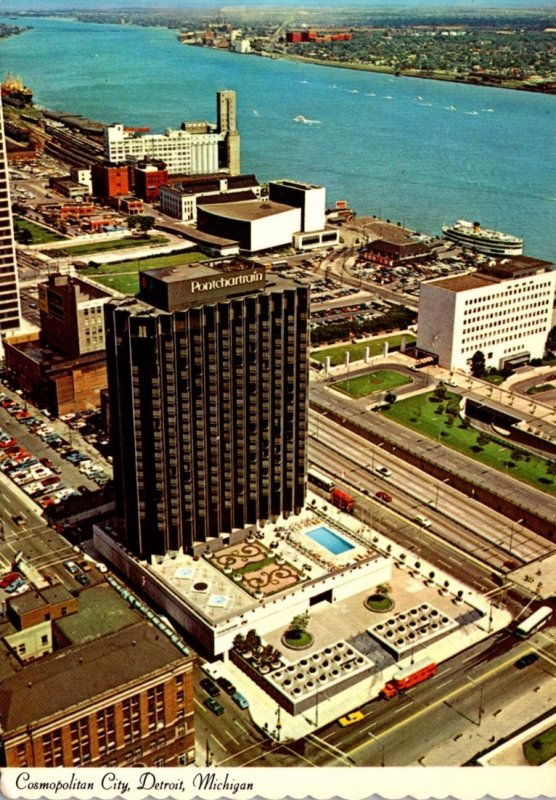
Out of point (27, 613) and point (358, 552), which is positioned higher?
point (27, 613)

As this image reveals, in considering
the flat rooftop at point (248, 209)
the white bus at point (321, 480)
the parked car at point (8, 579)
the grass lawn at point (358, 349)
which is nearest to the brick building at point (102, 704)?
the parked car at point (8, 579)

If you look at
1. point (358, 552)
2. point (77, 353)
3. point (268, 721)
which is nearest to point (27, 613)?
point (268, 721)

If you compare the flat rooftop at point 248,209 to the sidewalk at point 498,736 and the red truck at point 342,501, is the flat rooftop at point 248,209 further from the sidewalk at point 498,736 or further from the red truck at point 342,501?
the sidewalk at point 498,736

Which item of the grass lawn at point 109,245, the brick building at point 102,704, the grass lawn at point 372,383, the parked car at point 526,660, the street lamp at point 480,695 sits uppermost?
the brick building at point 102,704

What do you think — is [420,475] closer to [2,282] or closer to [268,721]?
[268,721]

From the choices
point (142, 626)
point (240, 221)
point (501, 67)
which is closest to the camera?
point (142, 626)

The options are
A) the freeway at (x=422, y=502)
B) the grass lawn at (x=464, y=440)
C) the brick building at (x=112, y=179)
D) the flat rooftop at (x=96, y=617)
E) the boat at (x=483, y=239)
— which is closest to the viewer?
the flat rooftop at (x=96, y=617)
